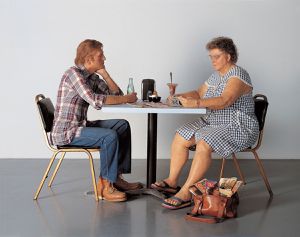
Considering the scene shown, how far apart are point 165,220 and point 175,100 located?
0.94 m

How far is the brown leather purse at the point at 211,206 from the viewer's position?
3.66 m

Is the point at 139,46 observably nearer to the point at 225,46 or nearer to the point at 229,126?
the point at 225,46

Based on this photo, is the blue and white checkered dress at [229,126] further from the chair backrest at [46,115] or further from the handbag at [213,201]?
the chair backrest at [46,115]

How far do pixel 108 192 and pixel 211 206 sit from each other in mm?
821

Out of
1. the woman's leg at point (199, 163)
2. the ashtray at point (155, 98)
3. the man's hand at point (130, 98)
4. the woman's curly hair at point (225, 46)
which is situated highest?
the woman's curly hair at point (225, 46)

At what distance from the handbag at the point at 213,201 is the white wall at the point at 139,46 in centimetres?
209

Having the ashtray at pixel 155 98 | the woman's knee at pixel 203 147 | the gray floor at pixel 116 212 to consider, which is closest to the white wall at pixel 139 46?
the gray floor at pixel 116 212

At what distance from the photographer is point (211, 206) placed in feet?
12.1

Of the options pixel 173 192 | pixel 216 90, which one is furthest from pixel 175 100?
pixel 173 192

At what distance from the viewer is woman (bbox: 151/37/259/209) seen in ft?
12.9

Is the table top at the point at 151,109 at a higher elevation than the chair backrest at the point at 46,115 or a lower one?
higher

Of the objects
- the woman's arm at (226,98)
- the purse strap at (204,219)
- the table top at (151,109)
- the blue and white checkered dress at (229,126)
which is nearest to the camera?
the purse strap at (204,219)

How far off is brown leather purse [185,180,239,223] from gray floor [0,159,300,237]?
6 centimetres

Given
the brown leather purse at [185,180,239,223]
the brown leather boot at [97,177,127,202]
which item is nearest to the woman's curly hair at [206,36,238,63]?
the brown leather purse at [185,180,239,223]
